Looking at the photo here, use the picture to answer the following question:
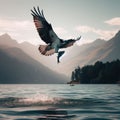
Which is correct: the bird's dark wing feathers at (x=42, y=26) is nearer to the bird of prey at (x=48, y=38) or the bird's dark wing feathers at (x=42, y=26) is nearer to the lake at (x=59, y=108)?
the bird of prey at (x=48, y=38)

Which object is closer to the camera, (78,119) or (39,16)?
(78,119)

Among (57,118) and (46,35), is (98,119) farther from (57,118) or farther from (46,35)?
(46,35)

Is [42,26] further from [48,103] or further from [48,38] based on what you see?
[48,103]

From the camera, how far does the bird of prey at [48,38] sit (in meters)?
23.2

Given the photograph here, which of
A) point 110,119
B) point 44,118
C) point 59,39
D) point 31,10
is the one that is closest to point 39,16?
point 31,10

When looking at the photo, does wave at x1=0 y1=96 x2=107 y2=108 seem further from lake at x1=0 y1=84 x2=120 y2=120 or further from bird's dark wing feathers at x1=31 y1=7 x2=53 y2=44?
bird's dark wing feathers at x1=31 y1=7 x2=53 y2=44

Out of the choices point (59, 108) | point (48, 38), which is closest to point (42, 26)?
point (48, 38)

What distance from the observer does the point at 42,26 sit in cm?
2358

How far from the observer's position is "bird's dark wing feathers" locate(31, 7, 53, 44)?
2302 centimetres

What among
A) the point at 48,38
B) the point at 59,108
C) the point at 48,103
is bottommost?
the point at 59,108

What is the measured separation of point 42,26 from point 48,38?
1171 millimetres

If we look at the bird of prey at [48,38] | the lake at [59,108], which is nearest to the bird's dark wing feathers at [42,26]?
the bird of prey at [48,38]

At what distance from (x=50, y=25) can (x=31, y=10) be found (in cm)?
202

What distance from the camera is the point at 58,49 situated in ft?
77.5
